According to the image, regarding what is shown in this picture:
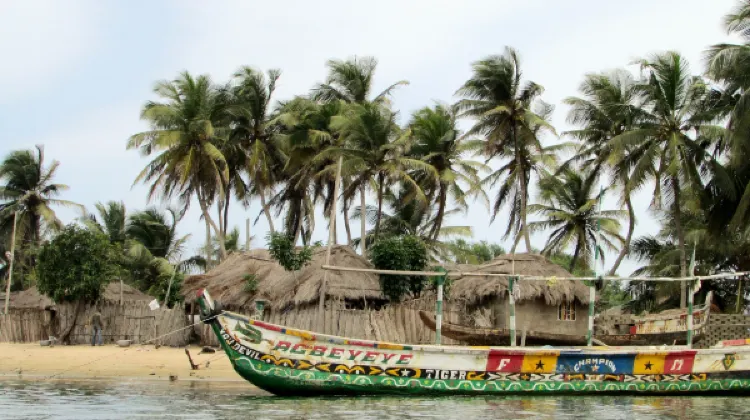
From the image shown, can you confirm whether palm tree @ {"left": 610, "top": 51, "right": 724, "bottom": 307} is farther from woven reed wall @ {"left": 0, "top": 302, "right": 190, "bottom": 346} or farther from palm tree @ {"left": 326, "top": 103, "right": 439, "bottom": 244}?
woven reed wall @ {"left": 0, "top": 302, "right": 190, "bottom": 346}

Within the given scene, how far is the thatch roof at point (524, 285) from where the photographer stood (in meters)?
23.1

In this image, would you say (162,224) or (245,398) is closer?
(245,398)

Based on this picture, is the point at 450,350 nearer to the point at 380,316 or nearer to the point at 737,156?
the point at 380,316

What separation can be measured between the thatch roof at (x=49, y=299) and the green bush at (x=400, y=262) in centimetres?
830

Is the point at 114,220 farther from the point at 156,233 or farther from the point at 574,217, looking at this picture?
the point at 574,217

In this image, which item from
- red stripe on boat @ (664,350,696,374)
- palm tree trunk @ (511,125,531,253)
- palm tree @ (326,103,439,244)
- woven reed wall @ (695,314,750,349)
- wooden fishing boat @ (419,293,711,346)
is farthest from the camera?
palm tree trunk @ (511,125,531,253)

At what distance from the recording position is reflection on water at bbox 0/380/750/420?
11703 millimetres

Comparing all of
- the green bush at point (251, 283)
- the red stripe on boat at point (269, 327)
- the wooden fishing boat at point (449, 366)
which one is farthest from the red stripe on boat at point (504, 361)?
the green bush at point (251, 283)

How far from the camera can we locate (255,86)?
3048 cm

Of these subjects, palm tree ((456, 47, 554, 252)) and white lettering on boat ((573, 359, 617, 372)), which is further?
palm tree ((456, 47, 554, 252))

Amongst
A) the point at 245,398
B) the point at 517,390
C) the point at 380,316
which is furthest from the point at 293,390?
the point at 380,316

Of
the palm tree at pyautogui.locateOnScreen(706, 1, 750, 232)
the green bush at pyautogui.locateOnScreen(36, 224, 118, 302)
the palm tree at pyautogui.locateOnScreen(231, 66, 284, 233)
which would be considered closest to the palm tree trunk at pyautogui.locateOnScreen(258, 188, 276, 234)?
the palm tree at pyautogui.locateOnScreen(231, 66, 284, 233)

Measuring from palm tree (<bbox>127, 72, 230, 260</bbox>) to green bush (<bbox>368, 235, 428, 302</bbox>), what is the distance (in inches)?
314

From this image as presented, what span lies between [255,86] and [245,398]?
18409mm
